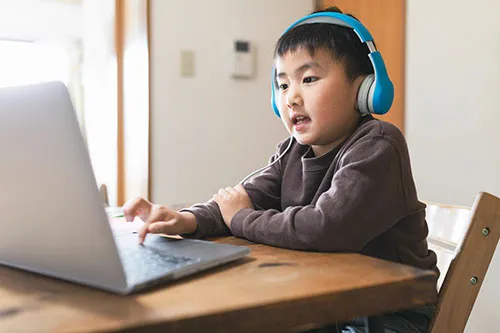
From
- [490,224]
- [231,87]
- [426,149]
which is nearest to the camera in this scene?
[490,224]

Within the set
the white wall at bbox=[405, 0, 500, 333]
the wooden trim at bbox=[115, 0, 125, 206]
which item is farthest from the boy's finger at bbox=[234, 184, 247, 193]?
the wooden trim at bbox=[115, 0, 125, 206]

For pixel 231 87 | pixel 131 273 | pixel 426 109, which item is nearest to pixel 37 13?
pixel 231 87

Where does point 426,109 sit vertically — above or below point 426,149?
above

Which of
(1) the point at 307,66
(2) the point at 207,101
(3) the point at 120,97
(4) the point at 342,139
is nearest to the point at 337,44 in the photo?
(1) the point at 307,66

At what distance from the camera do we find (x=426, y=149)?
6.08ft

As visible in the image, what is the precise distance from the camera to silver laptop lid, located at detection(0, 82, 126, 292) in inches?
17.1

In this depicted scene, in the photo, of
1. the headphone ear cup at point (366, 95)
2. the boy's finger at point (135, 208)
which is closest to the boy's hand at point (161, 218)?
the boy's finger at point (135, 208)

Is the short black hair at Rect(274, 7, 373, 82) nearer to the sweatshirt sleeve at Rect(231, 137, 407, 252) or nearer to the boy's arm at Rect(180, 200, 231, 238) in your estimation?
the sweatshirt sleeve at Rect(231, 137, 407, 252)

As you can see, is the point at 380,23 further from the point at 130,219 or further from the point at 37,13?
the point at 37,13

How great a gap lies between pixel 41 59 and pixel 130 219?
3.85 metres

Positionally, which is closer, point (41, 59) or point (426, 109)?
point (426, 109)

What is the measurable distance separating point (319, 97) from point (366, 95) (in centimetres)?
8

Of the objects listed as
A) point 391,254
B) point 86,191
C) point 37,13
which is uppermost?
point 37,13

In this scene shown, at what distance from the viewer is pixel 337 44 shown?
913 mm
